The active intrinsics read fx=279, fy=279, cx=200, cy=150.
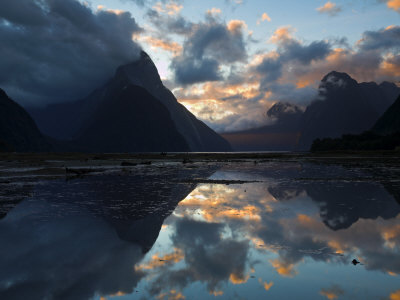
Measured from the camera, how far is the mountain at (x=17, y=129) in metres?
168

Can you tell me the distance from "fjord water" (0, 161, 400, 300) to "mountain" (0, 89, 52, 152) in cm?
18165

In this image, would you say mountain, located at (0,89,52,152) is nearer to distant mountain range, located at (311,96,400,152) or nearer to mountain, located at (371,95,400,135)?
distant mountain range, located at (311,96,400,152)

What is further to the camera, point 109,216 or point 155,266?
point 109,216

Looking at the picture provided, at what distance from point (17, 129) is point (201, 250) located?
208m

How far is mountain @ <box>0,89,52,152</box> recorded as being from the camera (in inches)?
6624

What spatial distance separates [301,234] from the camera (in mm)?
9898

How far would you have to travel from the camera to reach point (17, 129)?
179250mm

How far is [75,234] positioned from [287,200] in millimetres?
11929

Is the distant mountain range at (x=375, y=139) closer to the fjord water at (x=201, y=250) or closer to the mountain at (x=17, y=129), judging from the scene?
the fjord water at (x=201, y=250)

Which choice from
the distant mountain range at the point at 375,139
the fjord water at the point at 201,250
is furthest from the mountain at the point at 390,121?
the fjord water at the point at 201,250

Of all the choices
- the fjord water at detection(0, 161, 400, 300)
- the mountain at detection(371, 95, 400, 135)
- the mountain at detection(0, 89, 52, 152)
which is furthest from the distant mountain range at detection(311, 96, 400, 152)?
the mountain at detection(0, 89, 52, 152)

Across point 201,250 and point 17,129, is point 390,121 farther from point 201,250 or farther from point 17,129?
point 17,129

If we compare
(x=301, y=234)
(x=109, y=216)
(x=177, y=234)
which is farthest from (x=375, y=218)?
(x=109, y=216)

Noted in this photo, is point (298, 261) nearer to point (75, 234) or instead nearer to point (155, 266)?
point (155, 266)
